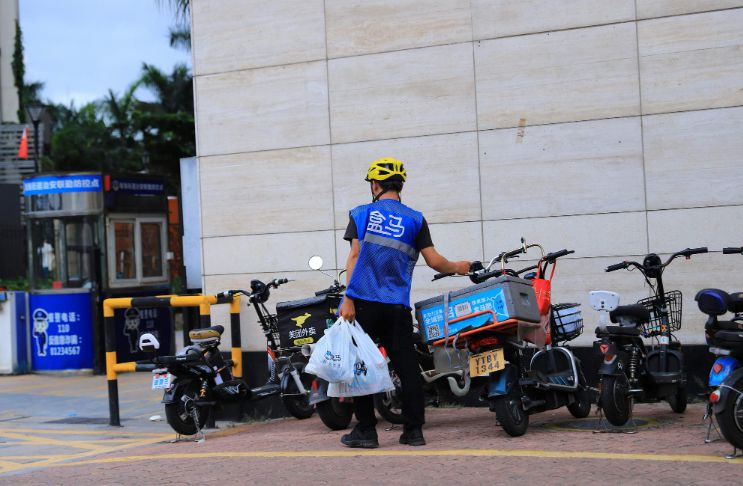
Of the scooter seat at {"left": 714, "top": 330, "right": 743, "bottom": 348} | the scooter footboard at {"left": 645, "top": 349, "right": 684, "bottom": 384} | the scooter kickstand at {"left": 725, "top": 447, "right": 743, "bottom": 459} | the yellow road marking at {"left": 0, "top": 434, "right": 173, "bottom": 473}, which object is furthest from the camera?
the yellow road marking at {"left": 0, "top": 434, "right": 173, "bottom": 473}

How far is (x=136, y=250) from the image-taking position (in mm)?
16500

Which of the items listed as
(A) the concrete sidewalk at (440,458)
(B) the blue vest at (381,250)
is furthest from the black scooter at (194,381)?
(B) the blue vest at (381,250)

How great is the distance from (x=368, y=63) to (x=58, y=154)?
1685 inches

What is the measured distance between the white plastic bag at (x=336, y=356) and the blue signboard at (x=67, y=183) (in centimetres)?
939

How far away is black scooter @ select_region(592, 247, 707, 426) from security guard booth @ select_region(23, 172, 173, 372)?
956 cm

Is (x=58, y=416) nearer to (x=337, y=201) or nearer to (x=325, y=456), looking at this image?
(x=337, y=201)

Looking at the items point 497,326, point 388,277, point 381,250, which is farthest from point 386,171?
point 497,326

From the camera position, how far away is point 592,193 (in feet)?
30.2

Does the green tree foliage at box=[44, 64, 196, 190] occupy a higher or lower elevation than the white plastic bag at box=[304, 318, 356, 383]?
higher

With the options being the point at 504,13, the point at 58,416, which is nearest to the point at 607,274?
the point at 504,13

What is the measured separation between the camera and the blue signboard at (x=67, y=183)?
15.7 m

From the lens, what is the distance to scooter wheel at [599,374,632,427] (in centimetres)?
726

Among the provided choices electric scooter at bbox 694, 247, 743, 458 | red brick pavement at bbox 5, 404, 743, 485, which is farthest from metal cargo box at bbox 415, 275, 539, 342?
electric scooter at bbox 694, 247, 743, 458

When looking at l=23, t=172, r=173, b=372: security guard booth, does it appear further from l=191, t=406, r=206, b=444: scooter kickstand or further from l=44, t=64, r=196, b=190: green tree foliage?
l=44, t=64, r=196, b=190: green tree foliage
